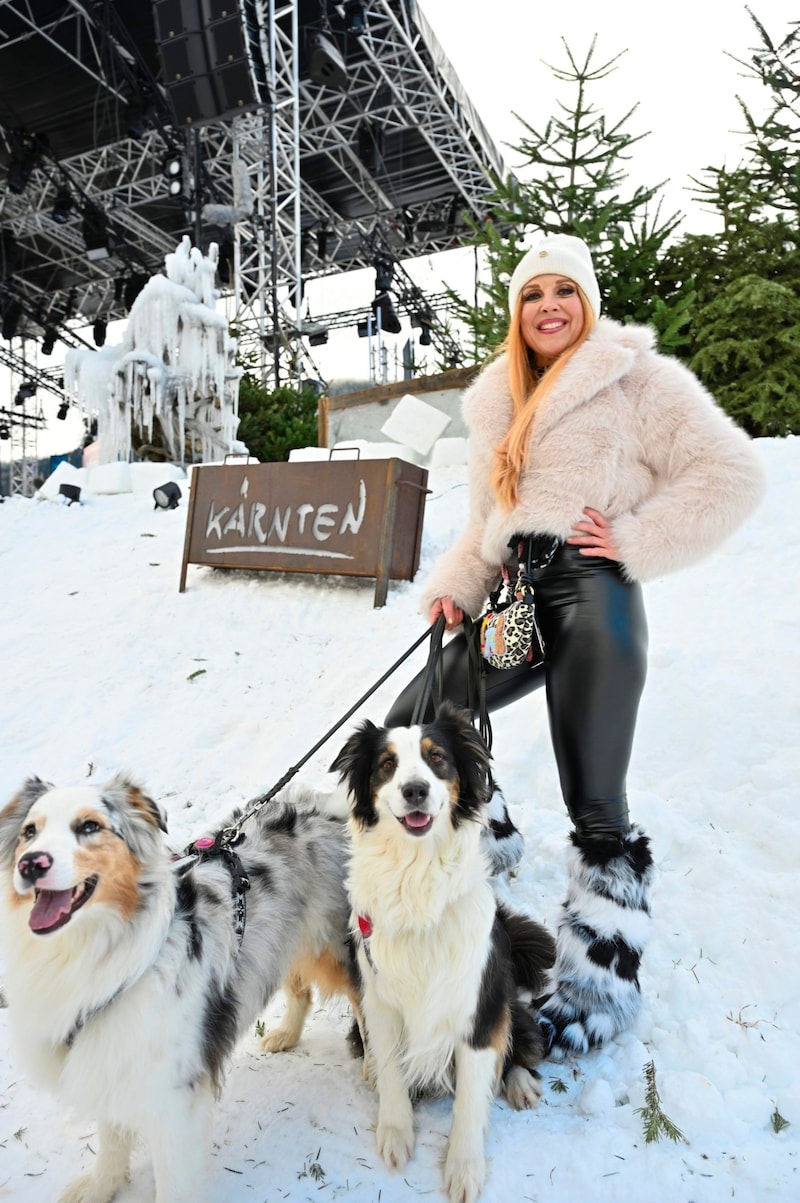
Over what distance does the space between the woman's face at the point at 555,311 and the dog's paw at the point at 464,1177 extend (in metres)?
2.07

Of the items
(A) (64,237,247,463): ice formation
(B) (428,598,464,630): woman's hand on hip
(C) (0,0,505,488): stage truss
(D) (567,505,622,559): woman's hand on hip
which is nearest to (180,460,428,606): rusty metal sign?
(B) (428,598,464,630): woman's hand on hip

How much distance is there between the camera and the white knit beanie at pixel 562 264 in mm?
2000

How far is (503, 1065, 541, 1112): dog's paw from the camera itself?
5.65 feet

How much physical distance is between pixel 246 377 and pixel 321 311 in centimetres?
1123

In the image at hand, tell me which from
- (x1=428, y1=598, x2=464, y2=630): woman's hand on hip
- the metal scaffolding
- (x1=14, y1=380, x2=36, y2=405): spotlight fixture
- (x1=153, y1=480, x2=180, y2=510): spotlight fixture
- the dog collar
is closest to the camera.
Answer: the dog collar

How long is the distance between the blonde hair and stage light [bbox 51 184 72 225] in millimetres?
18501

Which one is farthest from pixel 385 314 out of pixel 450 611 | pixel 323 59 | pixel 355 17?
pixel 450 611

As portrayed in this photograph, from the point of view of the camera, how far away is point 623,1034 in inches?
74.5

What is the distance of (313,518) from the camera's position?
5578 millimetres

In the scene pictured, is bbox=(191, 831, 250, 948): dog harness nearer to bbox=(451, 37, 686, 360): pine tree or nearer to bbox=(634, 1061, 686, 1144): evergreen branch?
bbox=(634, 1061, 686, 1144): evergreen branch

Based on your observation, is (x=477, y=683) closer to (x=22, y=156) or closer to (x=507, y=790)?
(x=507, y=790)

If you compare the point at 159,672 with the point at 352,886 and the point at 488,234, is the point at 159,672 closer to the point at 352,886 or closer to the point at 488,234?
the point at 352,886

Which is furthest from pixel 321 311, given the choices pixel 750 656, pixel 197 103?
pixel 750 656

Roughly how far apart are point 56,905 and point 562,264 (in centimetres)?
204
